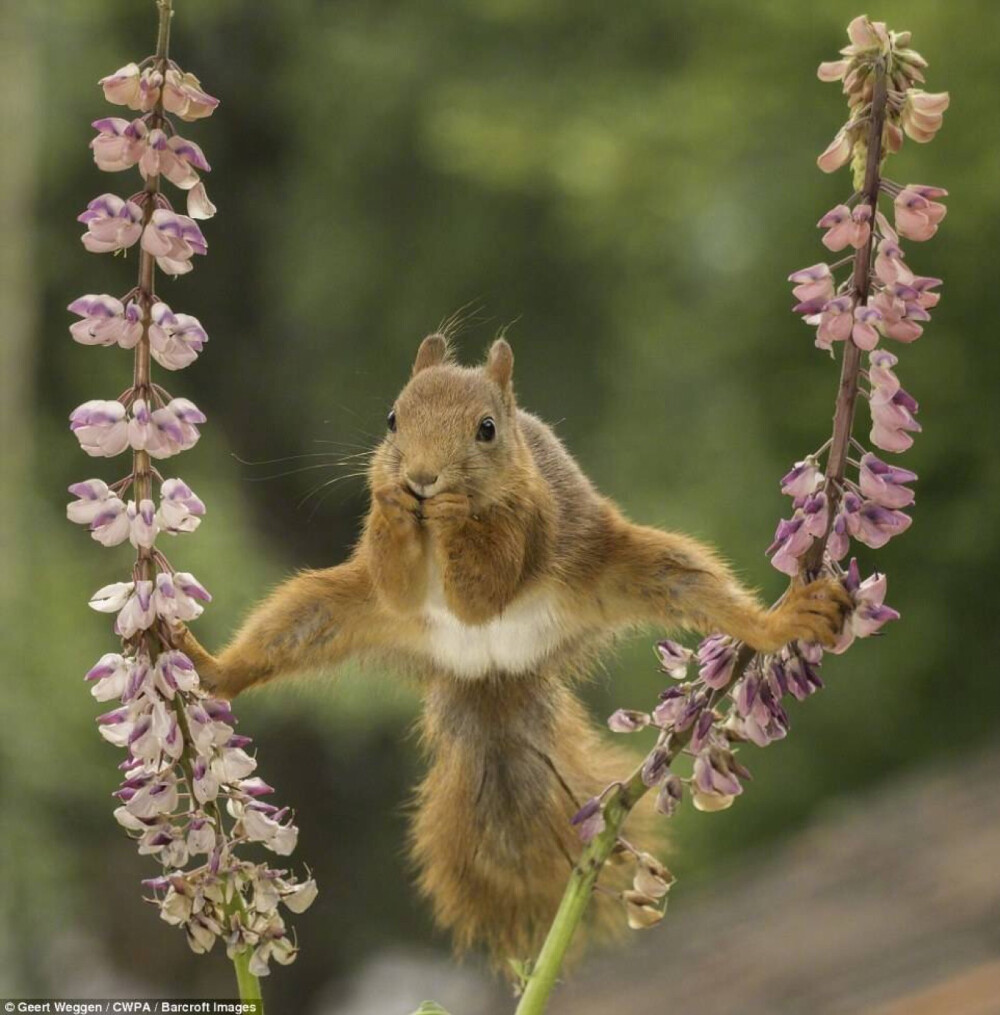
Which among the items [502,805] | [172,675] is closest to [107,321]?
[172,675]

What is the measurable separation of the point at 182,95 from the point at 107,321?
0.27 feet

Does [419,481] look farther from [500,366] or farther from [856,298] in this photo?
[856,298]

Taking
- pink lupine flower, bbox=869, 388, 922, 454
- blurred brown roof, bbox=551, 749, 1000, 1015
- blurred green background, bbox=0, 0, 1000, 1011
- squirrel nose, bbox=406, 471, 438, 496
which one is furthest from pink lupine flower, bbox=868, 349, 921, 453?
blurred brown roof, bbox=551, 749, 1000, 1015

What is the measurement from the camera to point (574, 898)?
0.68m

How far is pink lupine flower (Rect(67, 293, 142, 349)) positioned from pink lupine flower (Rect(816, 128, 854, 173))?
251mm

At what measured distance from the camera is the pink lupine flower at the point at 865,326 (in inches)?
24.4

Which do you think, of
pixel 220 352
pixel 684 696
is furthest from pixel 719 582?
pixel 220 352

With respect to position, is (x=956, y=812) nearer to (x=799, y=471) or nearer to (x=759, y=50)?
(x=759, y=50)

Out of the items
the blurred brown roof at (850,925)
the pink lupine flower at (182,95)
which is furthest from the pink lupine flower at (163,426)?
the blurred brown roof at (850,925)

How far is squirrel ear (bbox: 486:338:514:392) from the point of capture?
32.4 inches

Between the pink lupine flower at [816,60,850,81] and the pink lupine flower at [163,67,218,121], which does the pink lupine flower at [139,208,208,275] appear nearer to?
the pink lupine flower at [163,67,218,121]

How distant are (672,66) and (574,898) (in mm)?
3772

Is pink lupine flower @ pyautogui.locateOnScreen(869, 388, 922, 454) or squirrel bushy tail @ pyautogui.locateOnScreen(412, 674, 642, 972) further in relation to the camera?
squirrel bushy tail @ pyautogui.locateOnScreen(412, 674, 642, 972)

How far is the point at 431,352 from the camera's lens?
818 mm
